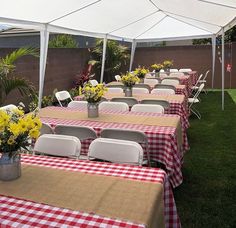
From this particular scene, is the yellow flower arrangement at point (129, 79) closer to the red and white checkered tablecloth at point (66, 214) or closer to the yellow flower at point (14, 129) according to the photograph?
the red and white checkered tablecloth at point (66, 214)

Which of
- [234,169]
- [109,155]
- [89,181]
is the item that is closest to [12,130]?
[89,181]

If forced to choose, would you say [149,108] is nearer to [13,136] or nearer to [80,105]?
[80,105]

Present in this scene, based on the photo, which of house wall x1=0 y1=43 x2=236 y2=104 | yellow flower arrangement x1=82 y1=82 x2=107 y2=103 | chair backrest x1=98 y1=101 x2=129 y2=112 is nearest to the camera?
yellow flower arrangement x1=82 y1=82 x2=107 y2=103

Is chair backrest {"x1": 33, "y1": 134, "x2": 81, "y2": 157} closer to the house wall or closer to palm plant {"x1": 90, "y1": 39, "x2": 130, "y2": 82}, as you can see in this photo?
the house wall

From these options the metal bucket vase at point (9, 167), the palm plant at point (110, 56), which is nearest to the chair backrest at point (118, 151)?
the metal bucket vase at point (9, 167)

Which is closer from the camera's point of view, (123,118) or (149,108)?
(123,118)

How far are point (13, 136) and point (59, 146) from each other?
0.95 m

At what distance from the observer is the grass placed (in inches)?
116

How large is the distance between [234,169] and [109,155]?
7.31 ft

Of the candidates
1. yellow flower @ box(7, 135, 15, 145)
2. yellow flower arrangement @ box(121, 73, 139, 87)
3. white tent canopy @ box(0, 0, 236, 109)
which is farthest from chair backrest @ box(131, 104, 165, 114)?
yellow flower @ box(7, 135, 15, 145)

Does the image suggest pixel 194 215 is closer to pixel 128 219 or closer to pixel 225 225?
pixel 225 225

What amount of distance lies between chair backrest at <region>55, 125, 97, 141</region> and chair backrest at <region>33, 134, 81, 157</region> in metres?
0.51

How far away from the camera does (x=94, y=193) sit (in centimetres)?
182

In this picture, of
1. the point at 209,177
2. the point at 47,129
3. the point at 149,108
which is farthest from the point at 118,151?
the point at 149,108
